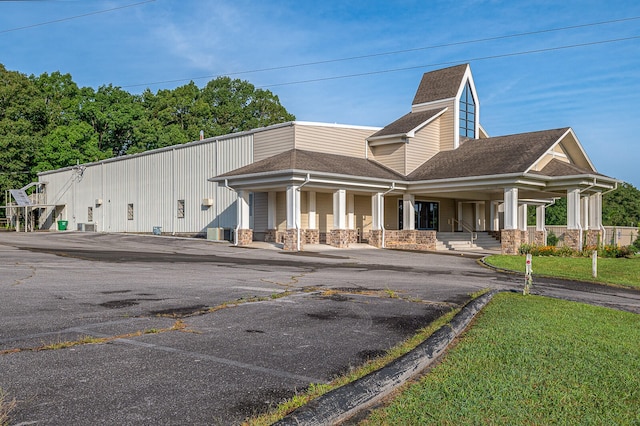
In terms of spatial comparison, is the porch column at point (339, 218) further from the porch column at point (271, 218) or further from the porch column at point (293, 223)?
the porch column at point (271, 218)

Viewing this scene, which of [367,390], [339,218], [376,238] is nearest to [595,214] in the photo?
[376,238]

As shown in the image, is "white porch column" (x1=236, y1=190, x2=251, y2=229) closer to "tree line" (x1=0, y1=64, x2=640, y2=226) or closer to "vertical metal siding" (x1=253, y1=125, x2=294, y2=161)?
"vertical metal siding" (x1=253, y1=125, x2=294, y2=161)

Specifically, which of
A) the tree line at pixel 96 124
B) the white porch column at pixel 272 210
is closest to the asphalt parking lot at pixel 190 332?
the white porch column at pixel 272 210

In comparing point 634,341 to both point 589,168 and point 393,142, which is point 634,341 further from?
point 589,168

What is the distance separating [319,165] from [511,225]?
943cm

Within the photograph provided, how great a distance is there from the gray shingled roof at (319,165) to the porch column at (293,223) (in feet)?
3.76

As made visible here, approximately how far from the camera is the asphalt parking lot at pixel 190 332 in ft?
13.9

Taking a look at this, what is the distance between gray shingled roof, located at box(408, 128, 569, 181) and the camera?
26281 mm

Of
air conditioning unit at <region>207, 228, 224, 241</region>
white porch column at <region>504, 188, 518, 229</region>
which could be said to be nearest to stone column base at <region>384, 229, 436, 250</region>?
white porch column at <region>504, 188, 518, 229</region>

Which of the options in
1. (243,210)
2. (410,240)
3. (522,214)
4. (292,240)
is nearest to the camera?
(292,240)

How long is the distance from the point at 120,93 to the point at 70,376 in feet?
201

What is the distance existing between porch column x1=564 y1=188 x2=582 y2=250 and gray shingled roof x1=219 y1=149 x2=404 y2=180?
8.55m

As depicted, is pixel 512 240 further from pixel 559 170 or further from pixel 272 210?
pixel 272 210

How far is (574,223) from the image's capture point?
26688 mm
